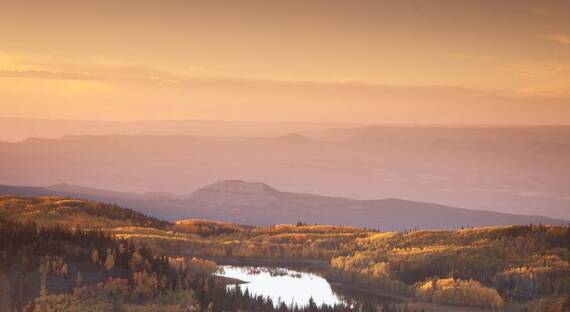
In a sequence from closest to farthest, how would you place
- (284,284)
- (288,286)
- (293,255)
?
(288,286)
(284,284)
(293,255)

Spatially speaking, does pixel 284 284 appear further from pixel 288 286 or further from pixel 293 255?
pixel 293 255

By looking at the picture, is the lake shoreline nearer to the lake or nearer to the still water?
the lake

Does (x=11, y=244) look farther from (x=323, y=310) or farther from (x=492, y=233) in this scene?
(x=492, y=233)

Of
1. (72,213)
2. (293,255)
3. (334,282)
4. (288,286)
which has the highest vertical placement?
(72,213)

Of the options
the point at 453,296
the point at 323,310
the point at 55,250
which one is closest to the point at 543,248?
the point at 453,296

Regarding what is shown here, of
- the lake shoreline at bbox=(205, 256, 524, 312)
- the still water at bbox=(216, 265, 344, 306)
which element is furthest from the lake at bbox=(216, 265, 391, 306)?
the lake shoreline at bbox=(205, 256, 524, 312)

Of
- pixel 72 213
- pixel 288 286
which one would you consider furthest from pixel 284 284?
pixel 72 213

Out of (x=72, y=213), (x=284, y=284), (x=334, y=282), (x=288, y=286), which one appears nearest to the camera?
(x=288, y=286)

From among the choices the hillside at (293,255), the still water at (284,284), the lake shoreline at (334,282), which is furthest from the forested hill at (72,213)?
the still water at (284,284)
